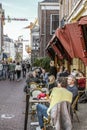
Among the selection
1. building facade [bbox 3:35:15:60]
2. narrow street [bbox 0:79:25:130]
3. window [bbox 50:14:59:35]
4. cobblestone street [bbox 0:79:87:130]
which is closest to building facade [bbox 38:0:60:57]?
window [bbox 50:14:59:35]

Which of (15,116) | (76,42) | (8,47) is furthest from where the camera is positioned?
(8,47)

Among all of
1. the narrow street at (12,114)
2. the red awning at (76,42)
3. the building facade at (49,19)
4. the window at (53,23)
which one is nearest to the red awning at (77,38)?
the red awning at (76,42)

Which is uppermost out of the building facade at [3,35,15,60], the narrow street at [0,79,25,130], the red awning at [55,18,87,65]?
the red awning at [55,18,87,65]

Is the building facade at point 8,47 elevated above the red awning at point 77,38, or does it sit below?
below

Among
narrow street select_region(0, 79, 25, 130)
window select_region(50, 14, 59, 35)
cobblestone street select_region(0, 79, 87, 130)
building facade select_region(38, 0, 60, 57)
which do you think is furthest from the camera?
building facade select_region(38, 0, 60, 57)

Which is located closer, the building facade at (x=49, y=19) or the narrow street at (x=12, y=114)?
the narrow street at (x=12, y=114)

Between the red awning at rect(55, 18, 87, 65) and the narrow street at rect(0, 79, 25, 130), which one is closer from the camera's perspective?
the red awning at rect(55, 18, 87, 65)

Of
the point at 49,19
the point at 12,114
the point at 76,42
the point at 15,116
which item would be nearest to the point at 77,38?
the point at 76,42

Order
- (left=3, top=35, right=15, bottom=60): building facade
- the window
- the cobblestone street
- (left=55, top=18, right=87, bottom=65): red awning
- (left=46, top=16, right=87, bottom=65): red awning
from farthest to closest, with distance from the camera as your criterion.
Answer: (left=3, top=35, right=15, bottom=60): building facade, the window, the cobblestone street, (left=55, top=18, right=87, bottom=65): red awning, (left=46, top=16, right=87, bottom=65): red awning

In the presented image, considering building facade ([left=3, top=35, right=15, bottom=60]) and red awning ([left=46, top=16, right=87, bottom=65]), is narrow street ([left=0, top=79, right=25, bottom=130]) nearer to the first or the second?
red awning ([left=46, top=16, right=87, bottom=65])

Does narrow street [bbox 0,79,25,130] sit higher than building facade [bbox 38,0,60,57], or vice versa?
building facade [bbox 38,0,60,57]

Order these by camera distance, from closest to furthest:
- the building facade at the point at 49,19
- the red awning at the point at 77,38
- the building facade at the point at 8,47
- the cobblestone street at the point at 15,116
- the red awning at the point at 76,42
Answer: the red awning at the point at 77,38
the red awning at the point at 76,42
the cobblestone street at the point at 15,116
the building facade at the point at 49,19
the building facade at the point at 8,47

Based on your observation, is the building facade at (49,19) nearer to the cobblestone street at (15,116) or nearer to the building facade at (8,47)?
the cobblestone street at (15,116)

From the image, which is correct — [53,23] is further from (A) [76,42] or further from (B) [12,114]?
Answer: (A) [76,42]
